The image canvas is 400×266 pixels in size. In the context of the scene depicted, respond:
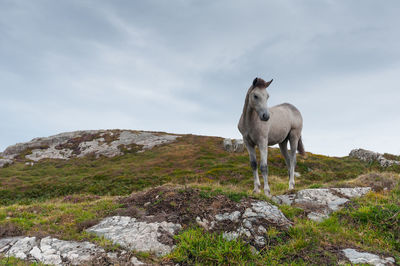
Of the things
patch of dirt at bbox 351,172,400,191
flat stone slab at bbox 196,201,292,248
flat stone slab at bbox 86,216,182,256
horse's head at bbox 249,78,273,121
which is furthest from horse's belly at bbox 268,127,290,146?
flat stone slab at bbox 86,216,182,256

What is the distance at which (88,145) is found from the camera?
180 ft

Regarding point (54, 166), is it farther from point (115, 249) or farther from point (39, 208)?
→ point (115, 249)

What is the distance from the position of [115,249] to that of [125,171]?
2855 centimetres

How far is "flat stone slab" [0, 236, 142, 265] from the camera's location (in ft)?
17.3

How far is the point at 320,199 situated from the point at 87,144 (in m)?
55.2

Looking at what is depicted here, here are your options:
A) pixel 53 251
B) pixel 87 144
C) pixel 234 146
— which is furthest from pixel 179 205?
pixel 87 144

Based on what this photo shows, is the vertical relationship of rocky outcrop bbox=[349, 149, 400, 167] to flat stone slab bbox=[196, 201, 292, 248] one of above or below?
above

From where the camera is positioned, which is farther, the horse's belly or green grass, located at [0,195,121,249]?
the horse's belly

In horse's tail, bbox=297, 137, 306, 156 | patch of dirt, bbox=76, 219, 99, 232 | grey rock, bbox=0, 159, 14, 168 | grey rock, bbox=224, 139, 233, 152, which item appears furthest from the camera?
grey rock, bbox=0, 159, 14, 168

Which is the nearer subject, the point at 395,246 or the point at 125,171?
the point at 395,246

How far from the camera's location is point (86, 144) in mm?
55406

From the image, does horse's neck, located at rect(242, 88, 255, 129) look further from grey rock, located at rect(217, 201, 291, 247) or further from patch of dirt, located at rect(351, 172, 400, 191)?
patch of dirt, located at rect(351, 172, 400, 191)

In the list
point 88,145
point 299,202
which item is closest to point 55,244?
point 299,202

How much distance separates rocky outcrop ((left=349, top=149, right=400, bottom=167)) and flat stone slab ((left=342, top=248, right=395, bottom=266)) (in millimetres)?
26435
